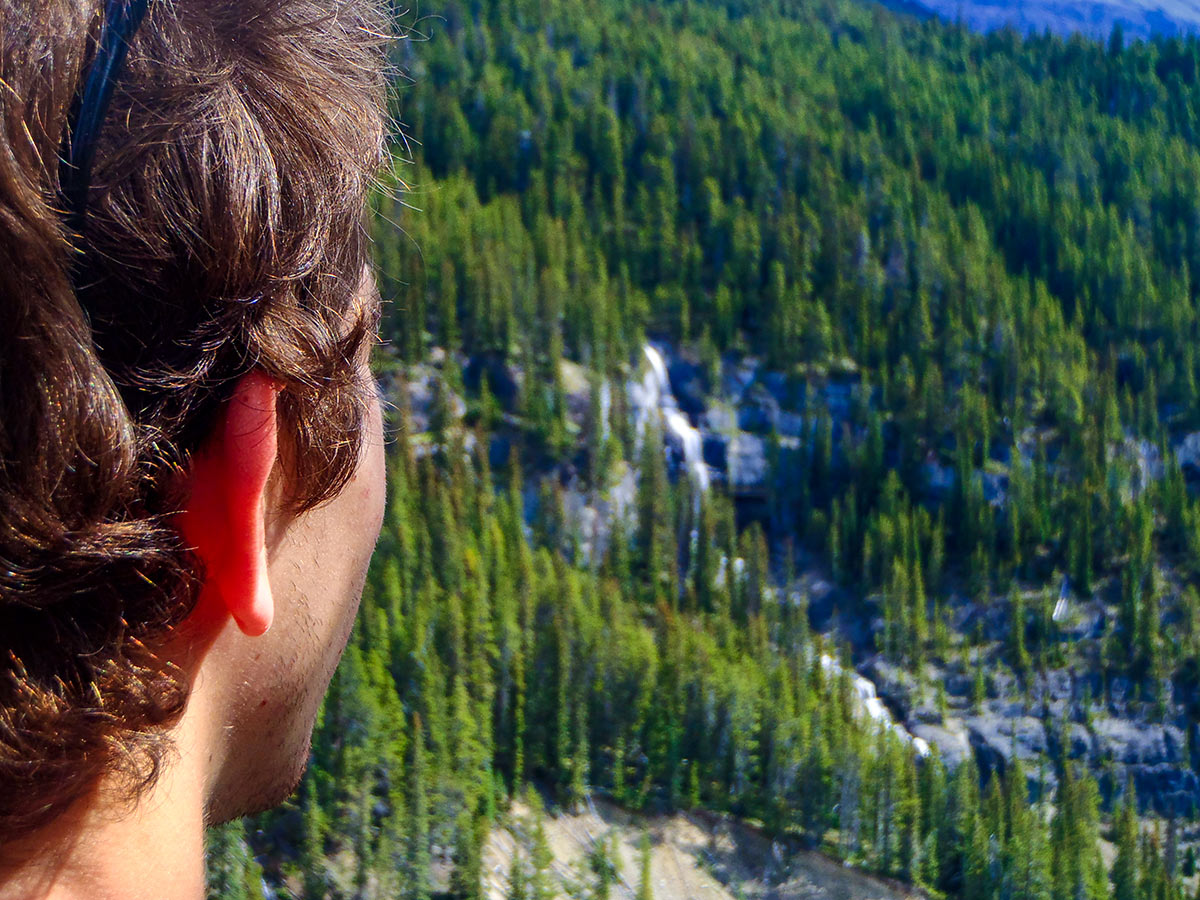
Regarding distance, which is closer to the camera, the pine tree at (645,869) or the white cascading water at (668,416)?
the pine tree at (645,869)

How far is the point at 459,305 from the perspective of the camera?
75688 mm

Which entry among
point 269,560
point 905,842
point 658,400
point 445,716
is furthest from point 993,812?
point 269,560

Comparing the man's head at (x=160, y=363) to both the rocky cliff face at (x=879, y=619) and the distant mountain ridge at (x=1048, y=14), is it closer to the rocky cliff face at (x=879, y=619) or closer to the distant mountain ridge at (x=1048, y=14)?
the rocky cliff face at (x=879, y=619)

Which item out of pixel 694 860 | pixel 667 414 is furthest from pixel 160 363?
pixel 667 414

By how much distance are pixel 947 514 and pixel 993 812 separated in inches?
1145

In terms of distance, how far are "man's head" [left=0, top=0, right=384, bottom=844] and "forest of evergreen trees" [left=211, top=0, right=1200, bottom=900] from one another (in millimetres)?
29555

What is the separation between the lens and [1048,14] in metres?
123

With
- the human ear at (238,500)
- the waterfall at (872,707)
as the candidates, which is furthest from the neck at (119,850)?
the waterfall at (872,707)

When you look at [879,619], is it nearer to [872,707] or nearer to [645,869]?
[872,707]

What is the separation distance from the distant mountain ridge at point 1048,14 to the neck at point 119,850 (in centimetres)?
9324

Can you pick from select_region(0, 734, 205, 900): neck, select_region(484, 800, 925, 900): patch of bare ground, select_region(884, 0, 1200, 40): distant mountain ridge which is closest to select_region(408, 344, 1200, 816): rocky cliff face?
select_region(484, 800, 925, 900): patch of bare ground

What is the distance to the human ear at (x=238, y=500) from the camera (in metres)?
1.62

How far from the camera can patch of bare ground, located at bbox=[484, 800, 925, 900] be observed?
45719 millimetres

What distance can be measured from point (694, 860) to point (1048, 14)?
100.0 metres
